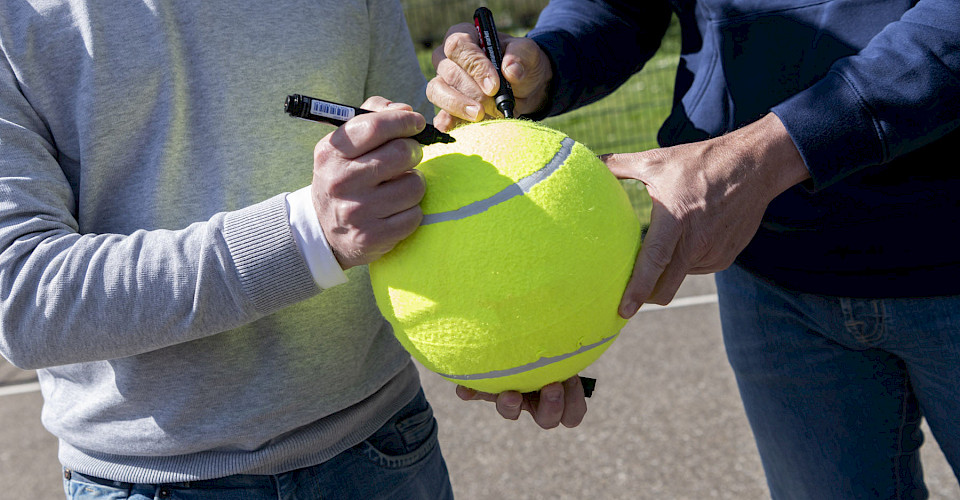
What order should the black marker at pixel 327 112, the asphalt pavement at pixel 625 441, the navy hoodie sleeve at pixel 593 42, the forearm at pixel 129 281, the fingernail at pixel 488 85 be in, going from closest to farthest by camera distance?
the black marker at pixel 327 112 → the forearm at pixel 129 281 → the fingernail at pixel 488 85 → the navy hoodie sleeve at pixel 593 42 → the asphalt pavement at pixel 625 441

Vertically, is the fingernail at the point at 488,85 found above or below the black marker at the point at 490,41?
below

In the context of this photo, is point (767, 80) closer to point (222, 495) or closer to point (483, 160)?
point (483, 160)

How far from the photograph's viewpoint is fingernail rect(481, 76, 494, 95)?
5.18ft

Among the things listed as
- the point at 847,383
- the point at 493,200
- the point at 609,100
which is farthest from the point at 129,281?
the point at 609,100

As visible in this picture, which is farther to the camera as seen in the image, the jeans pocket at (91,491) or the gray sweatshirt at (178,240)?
the jeans pocket at (91,491)

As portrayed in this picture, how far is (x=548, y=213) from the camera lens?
123cm

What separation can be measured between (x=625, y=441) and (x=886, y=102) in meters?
2.41

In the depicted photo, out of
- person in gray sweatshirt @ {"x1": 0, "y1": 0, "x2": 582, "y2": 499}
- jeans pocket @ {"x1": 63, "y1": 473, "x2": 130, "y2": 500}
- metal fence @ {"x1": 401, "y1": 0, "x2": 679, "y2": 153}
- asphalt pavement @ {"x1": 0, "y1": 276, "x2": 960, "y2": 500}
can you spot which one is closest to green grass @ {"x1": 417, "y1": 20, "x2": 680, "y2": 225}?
metal fence @ {"x1": 401, "y1": 0, "x2": 679, "y2": 153}

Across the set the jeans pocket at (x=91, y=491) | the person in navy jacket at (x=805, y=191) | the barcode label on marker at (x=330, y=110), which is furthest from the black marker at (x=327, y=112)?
the jeans pocket at (x=91, y=491)

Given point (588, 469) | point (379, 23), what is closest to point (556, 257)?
point (379, 23)

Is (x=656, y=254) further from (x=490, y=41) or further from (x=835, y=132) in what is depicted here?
(x=490, y=41)

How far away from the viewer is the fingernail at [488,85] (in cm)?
158

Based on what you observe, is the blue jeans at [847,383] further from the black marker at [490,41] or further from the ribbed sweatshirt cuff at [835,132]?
the black marker at [490,41]

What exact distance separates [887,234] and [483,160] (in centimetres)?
99
